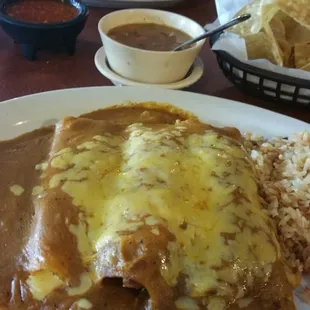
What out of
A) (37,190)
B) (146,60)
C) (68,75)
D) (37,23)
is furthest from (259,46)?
(37,190)

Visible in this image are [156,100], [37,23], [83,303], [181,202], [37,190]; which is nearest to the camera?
[83,303]

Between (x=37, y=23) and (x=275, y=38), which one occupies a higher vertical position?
(x=275, y=38)

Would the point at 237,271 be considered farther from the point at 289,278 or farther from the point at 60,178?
the point at 60,178

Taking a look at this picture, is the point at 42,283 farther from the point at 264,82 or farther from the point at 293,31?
the point at 293,31

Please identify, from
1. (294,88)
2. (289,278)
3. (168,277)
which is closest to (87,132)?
(168,277)

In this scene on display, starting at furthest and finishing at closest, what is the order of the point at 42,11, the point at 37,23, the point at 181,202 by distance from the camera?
the point at 42,11 < the point at 37,23 < the point at 181,202

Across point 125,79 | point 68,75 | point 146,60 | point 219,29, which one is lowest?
point 68,75

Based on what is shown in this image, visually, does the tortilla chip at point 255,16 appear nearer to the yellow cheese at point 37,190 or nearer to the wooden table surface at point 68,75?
the wooden table surface at point 68,75
